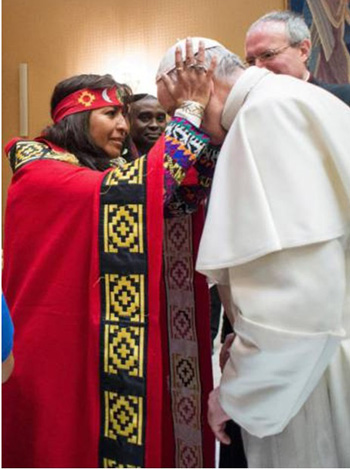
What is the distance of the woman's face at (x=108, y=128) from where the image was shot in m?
1.95

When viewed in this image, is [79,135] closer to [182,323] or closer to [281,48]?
[182,323]

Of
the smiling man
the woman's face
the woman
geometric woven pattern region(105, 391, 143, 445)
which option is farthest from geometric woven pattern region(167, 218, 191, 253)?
the smiling man

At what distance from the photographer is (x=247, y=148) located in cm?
111

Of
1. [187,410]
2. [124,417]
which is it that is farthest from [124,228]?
[187,410]

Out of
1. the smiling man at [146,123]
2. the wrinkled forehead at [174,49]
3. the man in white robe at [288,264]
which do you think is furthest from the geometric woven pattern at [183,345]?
the smiling man at [146,123]

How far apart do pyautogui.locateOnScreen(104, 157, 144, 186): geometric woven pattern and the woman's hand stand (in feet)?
0.72

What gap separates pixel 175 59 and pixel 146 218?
1.43ft

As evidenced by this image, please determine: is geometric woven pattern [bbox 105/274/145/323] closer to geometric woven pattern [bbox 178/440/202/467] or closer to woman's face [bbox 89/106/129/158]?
woman's face [bbox 89/106/129/158]

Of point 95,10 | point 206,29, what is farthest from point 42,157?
point 95,10

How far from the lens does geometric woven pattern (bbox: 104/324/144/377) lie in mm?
1620

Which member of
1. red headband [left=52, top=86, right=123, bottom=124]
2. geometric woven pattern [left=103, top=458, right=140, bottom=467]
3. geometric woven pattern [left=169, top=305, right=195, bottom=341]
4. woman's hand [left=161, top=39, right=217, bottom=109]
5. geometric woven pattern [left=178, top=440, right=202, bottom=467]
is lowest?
geometric woven pattern [left=178, top=440, right=202, bottom=467]

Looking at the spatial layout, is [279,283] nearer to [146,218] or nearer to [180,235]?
[146,218]

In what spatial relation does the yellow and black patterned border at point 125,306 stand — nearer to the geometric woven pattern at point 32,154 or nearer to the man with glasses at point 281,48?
the geometric woven pattern at point 32,154

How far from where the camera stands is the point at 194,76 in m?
1.47
